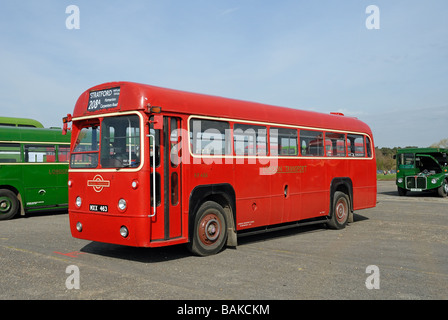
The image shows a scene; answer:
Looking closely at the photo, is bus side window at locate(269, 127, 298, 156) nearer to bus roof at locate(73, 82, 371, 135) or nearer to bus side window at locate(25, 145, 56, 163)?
bus roof at locate(73, 82, 371, 135)

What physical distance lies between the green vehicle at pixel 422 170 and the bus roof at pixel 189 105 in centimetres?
1564

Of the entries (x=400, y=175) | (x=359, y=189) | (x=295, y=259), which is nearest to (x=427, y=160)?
(x=400, y=175)

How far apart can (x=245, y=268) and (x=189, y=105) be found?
3.14m

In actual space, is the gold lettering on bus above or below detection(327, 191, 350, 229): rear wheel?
above

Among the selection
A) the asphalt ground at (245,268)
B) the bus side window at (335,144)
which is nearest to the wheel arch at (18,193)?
the asphalt ground at (245,268)

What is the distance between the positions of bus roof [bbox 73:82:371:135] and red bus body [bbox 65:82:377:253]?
20mm

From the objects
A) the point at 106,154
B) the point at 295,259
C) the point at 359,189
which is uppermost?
the point at 106,154

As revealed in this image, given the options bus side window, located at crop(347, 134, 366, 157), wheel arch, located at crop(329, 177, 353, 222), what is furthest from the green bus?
bus side window, located at crop(347, 134, 366, 157)

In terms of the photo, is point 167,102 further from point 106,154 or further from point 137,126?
point 106,154

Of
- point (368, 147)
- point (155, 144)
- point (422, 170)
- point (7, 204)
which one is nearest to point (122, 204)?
point (155, 144)

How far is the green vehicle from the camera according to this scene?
80.6 feet

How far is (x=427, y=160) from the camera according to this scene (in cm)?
2644

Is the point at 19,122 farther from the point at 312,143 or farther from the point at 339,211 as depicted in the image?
the point at 339,211

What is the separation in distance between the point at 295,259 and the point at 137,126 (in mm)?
3742
